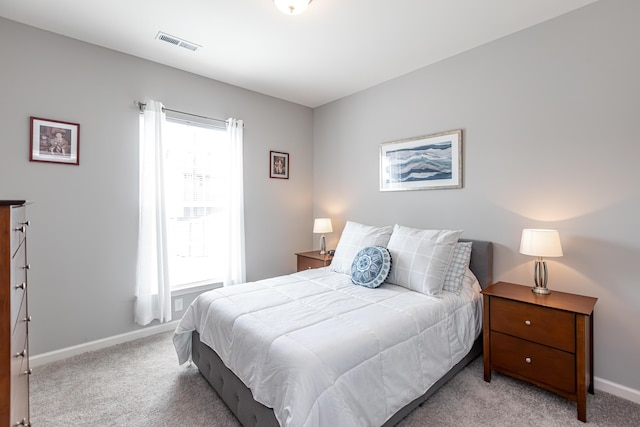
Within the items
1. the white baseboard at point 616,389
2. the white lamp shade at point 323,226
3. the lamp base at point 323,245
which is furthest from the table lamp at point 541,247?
the lamp base at point 323,245

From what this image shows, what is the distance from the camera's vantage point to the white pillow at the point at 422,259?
2273 millimetres

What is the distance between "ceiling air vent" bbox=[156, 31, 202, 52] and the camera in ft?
8.14

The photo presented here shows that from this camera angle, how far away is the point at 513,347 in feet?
6.77

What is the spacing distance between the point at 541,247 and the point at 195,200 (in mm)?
3118

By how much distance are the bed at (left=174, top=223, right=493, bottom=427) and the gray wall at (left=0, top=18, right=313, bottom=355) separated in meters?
1.04

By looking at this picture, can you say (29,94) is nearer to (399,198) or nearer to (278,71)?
(278,71)

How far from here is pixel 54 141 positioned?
2451 mm

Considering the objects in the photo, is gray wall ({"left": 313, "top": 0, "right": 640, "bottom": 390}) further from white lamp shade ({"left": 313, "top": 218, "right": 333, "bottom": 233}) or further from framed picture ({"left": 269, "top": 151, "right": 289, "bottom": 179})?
framed picture ({"left": 269, "top": 151, "right": 289, "bottom": 179})

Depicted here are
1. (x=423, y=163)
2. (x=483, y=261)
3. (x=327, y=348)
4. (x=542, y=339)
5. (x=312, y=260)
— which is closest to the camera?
(x=327, y=348)

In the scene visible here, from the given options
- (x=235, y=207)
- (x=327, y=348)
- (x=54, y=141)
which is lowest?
(x=327, y=348)

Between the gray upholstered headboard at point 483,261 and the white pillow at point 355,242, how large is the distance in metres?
0.75

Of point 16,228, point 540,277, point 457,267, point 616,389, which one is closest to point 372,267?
point 457,267

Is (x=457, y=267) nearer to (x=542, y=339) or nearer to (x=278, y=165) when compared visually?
(x=542, y=339)

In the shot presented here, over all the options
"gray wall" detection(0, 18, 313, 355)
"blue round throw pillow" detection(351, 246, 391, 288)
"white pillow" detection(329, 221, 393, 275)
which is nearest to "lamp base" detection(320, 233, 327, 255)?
"white pillow" detection(329, 221, 393, 275)
